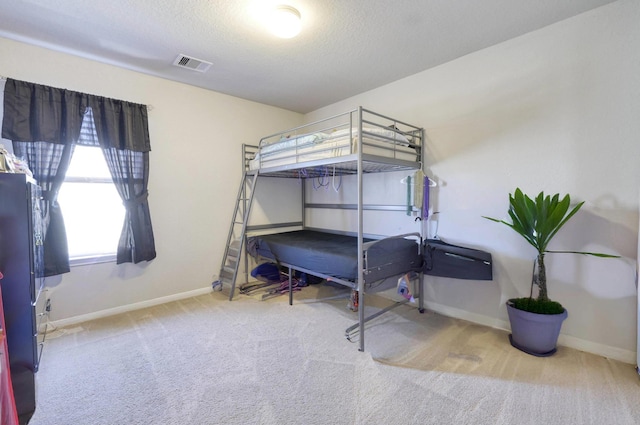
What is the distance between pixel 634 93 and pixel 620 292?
139 centimetres

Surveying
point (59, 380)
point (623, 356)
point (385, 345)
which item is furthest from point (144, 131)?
point (623, 356)

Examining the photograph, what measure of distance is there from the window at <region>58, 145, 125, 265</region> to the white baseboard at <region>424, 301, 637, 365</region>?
352cm

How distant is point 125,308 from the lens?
9.65ft

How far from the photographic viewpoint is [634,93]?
1898mm

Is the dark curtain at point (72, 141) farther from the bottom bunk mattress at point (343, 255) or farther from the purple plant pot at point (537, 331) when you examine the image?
the purple plant pot at point (537, 331)

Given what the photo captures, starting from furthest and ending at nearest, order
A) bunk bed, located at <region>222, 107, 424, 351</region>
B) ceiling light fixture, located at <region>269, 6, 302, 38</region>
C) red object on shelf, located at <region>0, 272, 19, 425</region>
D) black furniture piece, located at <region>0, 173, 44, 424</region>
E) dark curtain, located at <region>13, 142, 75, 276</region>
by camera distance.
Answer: dark curtain, located at <region>13, 142, 75, 276</region>
bunk bed, located at <region>222, 107, 424, 351</region>
ceiling light fixture, located at <region>269, 6, 302, 38</region>
black furniture piece, located at <region>0, 173, 44, 424</region>
red object on shelf, located at <region>0, 272, 19, 425</region>

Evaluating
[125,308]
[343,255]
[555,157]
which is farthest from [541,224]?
[125,308]

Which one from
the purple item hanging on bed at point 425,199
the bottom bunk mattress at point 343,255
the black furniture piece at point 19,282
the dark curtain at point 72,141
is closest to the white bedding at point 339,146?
the purple item hanging on bed at point 425,199

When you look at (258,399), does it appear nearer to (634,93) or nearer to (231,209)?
(231,209)

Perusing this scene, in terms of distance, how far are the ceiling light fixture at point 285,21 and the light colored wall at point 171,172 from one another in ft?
5.71

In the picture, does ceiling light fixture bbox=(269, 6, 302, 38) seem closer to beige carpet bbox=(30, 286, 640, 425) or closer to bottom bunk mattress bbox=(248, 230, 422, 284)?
bottom bunk mattress bbox=(248, 230, 422, 284)

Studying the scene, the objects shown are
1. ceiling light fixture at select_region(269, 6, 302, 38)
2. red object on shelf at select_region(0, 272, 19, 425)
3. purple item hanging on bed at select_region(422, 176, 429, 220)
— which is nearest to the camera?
red object on shelf at select_region(0, 272, 19, 425)

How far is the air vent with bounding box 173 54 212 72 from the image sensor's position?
2633 mm

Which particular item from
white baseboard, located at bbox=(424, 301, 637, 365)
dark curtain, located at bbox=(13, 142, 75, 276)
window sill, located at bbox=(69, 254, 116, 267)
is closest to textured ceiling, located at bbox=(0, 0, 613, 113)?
dark curtain, located at bbox=(13, 142, 75, 276)
